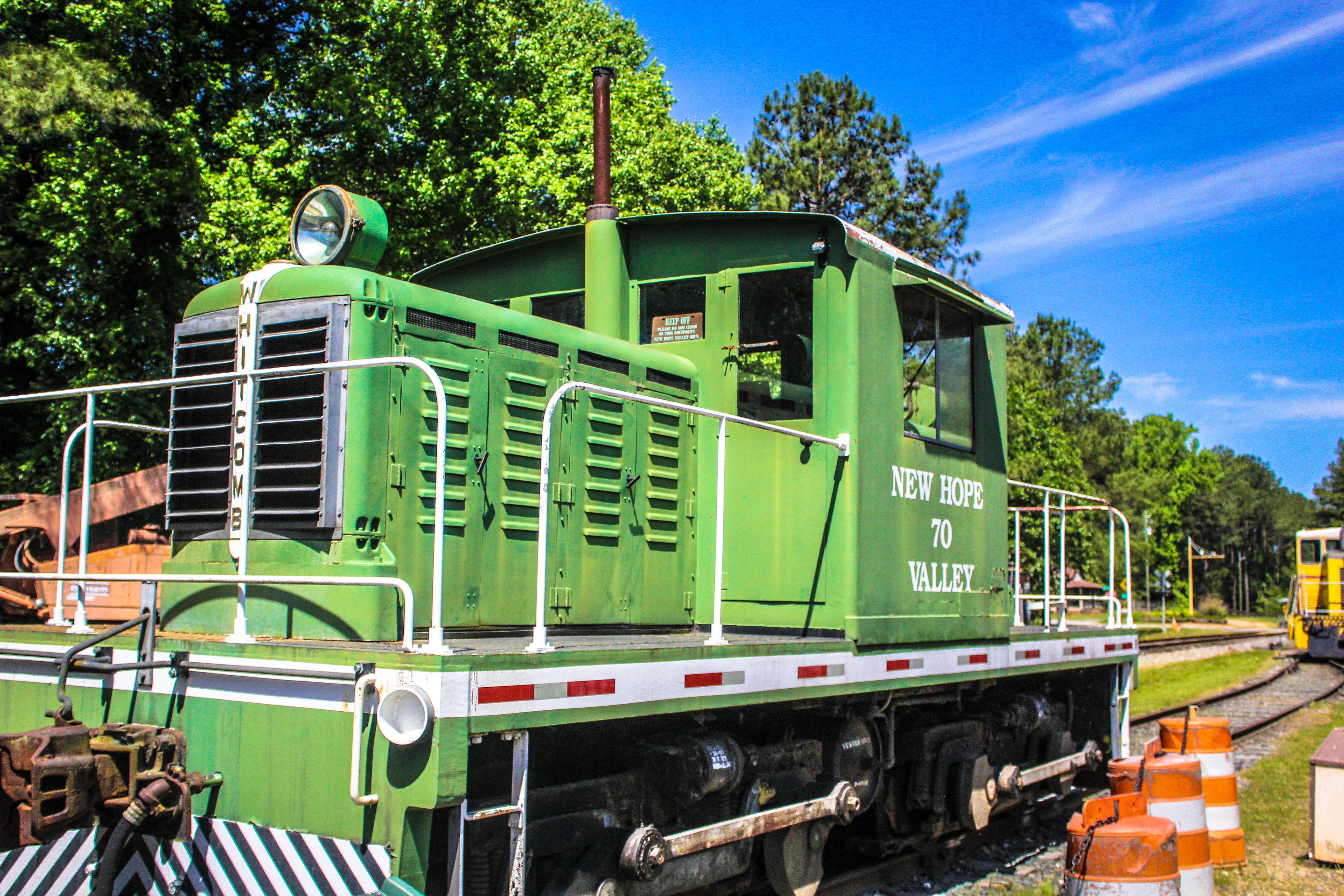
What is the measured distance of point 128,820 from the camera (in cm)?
322

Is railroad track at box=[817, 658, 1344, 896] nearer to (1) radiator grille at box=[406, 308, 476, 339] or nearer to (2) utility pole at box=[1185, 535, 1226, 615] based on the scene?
(1) radiator grille at box=[406, 308, 476, 339]

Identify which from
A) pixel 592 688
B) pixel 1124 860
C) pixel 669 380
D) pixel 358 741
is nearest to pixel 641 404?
pixel 669 380

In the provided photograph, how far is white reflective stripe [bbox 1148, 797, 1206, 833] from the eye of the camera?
6.07m

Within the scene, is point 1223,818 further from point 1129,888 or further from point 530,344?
point 530,344

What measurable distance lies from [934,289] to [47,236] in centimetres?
1070

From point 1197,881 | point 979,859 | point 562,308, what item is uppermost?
point 562,308

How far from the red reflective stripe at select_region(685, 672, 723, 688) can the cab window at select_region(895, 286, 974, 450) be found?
2.15m

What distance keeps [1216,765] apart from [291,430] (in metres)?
6.36

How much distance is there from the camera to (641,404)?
5.03m

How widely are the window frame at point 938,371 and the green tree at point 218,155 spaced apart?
28.3 ft

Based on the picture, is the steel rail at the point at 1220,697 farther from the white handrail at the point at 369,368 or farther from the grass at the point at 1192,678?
the white handrail at the point at 369,368

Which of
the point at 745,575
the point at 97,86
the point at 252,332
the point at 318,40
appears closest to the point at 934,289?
the point at 745,575

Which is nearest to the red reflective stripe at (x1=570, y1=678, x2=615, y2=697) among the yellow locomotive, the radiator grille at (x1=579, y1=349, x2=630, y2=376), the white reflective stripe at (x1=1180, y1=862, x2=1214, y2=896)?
the radiator grille at (x1=579, y1=349, x2=630, y2=376)

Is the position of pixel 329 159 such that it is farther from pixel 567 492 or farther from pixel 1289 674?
pixel 1289 674
